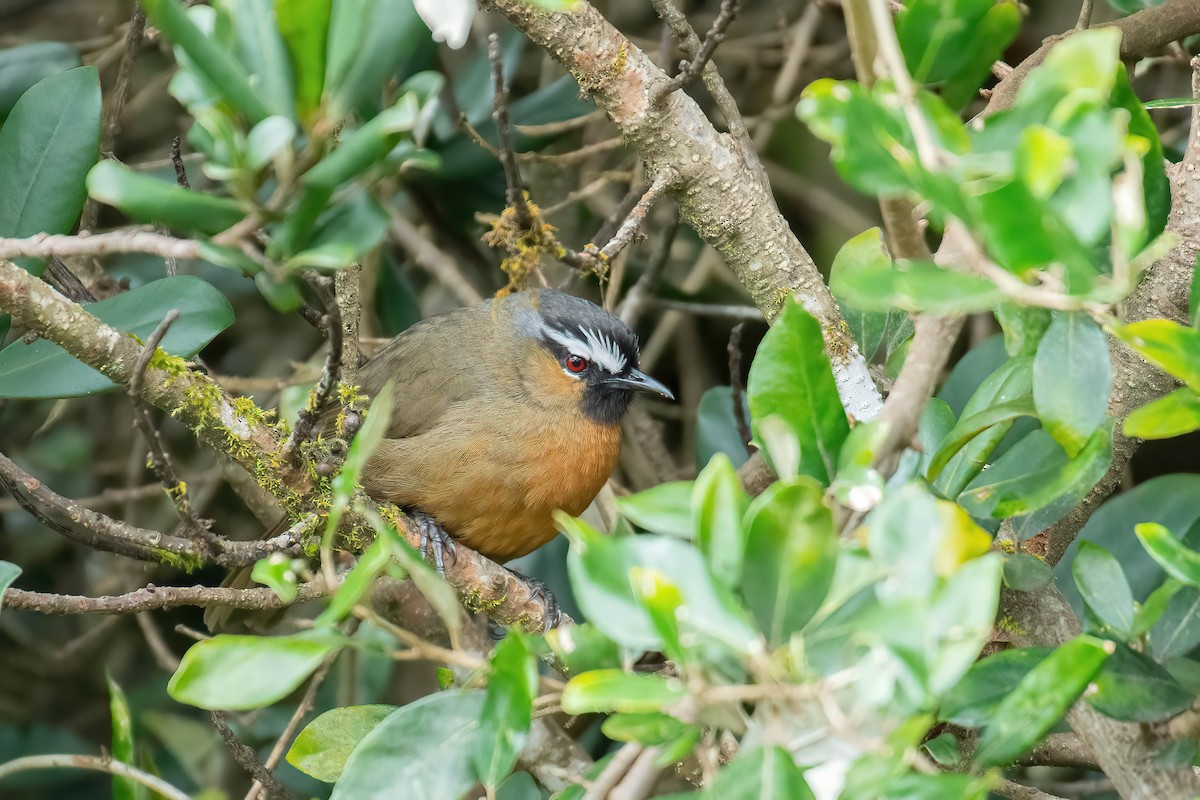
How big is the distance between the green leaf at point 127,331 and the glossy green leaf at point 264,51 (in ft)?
4.65

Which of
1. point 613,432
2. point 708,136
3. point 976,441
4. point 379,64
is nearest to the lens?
point 379,64

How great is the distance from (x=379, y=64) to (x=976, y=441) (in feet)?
4.32

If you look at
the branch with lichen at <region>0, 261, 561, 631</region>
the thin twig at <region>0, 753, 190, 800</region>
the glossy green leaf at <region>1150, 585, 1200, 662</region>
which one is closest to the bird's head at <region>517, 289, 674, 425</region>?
the branch with lichen at <region>0, 261, 561, 631</region>

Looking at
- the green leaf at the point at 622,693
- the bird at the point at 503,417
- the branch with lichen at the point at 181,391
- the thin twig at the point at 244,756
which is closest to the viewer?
the green leaf at the point at 622,693

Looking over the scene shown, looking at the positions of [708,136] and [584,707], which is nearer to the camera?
[584,707]

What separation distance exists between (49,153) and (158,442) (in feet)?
3.88

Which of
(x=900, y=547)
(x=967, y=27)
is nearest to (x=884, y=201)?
(x=967, y=27)

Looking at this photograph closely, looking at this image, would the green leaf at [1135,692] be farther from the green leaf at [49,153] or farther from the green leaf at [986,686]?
the green leaf at [49,153]

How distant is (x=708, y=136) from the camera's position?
Answer: 3387 mm

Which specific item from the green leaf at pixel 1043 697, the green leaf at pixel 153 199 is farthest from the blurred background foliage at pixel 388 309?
the green leaf at pixel 1043 697

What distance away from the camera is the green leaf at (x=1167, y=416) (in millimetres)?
1894

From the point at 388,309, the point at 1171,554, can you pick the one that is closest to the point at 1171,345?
the point at 1171,554

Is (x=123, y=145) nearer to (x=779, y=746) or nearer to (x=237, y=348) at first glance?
(x=237, y=348)

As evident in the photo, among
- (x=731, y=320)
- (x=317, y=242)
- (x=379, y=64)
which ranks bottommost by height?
(x=731, y=320)
